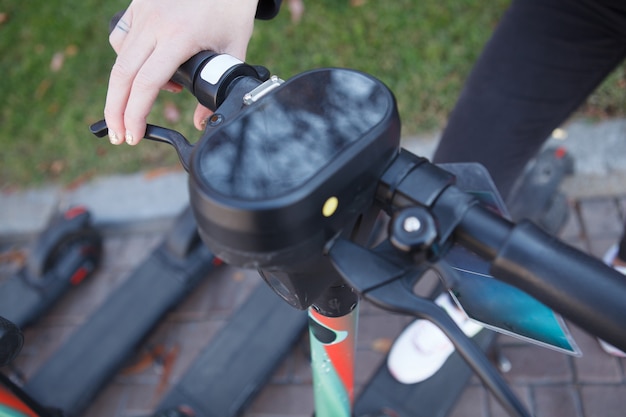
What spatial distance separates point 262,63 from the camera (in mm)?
2881

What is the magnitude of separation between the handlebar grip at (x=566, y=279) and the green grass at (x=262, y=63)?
75.6 inches

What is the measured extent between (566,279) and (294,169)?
0.30 meters

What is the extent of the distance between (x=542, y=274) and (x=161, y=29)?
0.65 meters

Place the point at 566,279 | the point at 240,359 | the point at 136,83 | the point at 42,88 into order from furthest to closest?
the point at 42,88 → the point at 240,359 → the point at 136,83 → the point at 566,279

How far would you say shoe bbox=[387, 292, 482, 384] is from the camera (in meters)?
1.72

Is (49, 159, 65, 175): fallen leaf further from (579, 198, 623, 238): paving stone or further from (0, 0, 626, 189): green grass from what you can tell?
(579, 198, 623, 238): paving stone

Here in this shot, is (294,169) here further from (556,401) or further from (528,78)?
(556,401)

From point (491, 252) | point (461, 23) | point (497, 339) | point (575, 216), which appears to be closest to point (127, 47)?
point (491, 252)

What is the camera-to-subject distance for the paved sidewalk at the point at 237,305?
1.78 metres

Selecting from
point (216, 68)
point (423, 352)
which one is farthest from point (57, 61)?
point (216, 68)

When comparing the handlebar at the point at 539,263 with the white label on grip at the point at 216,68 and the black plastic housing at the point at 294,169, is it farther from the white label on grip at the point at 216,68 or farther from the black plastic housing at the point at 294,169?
the white label on grip at the point at 216,68

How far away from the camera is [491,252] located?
595 millimetres

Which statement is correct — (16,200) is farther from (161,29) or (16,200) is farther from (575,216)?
(575,216)

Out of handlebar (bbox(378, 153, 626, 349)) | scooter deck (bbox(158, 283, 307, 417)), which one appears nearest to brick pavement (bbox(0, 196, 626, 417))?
scooter deck (bbox(158, 283, 307, 417))
